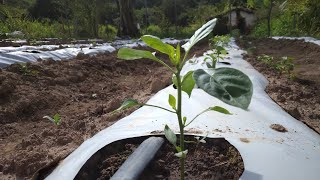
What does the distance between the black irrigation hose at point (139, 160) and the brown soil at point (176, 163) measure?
4 centimetres

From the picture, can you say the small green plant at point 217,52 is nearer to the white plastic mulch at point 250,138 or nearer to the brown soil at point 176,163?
the white plastic mulch at point 250,138

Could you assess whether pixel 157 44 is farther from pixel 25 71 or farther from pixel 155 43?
pixel 25 71

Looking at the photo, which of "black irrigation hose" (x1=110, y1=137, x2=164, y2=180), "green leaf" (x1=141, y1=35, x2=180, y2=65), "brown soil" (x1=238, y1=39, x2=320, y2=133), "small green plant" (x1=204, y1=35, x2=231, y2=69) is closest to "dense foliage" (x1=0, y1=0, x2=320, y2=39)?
"brown soil" (x1=238, y1=39, x2=320, y2=133)

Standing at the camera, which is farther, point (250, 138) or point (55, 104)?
point (55, 104)

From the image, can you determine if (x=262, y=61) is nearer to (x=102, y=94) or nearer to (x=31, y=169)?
(x=102, y=94)

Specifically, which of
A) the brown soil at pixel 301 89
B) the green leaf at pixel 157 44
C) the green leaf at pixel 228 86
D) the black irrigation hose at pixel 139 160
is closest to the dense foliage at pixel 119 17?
the brown soil at pixel 301 89

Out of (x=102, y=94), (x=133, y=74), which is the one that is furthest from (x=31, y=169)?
(x=133, y=74)

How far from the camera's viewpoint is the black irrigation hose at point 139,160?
1353 mm

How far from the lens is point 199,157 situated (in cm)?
154

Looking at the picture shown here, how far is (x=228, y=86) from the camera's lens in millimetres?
755

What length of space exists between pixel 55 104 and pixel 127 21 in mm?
12003

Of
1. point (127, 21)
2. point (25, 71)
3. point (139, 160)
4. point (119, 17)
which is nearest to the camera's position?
point (139, 160)

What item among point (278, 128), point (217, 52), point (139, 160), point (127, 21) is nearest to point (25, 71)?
point (217, 52)

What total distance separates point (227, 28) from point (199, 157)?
18.2 meters
